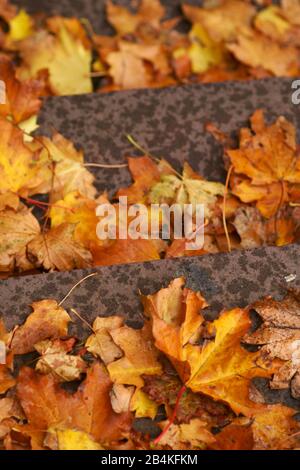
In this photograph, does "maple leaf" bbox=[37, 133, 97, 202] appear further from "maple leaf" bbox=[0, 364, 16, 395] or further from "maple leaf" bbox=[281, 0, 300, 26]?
"maple leaf" bbox=[281, 0, 300, 26]

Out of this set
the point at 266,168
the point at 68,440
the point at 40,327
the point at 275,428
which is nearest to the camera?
the point at 68,440

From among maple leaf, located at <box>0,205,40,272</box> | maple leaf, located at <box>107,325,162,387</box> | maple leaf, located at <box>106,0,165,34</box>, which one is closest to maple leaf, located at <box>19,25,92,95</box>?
maple leaf, located at <box>106,0,165,34</box>

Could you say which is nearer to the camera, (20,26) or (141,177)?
(141,177)

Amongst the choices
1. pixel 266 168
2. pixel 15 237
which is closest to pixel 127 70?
pixel 266 168

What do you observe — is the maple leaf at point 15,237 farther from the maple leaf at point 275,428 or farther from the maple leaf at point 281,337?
the maple leaf at point 275,428

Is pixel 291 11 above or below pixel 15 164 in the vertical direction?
above

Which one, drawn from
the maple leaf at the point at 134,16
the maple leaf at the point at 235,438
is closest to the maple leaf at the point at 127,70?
the maple leaf at the point at 134,16

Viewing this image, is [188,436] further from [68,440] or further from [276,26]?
[276,26]
